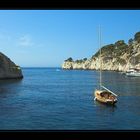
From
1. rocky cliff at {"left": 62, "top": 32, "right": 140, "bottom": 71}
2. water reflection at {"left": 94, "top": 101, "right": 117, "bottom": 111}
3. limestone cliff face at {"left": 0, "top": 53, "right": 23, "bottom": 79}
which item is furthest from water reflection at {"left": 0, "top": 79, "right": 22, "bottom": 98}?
rocky cliff at {"left": 62, "top": 32, "right": 140, "bottom": 71}

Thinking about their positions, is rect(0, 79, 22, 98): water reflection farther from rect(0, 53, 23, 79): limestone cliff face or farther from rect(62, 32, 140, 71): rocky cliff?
rect(62, 32, 140, 71): rocky cliff

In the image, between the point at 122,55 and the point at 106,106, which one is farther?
the point at 122,55

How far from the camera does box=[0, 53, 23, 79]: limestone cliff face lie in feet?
108

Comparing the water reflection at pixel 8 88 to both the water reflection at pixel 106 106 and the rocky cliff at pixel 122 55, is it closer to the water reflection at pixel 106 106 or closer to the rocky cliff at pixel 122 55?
→ the water reflection at pixel 106 106

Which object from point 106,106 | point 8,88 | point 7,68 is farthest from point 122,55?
point 106,106

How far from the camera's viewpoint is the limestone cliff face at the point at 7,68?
32.9 m

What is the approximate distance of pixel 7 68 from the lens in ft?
110

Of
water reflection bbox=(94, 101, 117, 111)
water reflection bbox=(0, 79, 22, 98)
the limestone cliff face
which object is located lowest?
water reflection bbox=(94, 101, 117, 111)

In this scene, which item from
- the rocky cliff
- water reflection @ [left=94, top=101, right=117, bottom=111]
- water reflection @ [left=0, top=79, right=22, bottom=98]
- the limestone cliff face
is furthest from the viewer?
the rocky cliff

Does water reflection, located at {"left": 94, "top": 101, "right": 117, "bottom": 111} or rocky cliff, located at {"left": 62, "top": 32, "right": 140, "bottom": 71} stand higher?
rocky cliff, located at {"left": 62, "top": 32, "right": 140, "bottom": 71}

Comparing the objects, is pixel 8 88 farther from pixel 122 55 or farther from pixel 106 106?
pixel 122 55

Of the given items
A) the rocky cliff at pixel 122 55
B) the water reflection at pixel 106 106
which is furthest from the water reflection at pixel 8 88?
the rocky cliff at pixel 122 55
